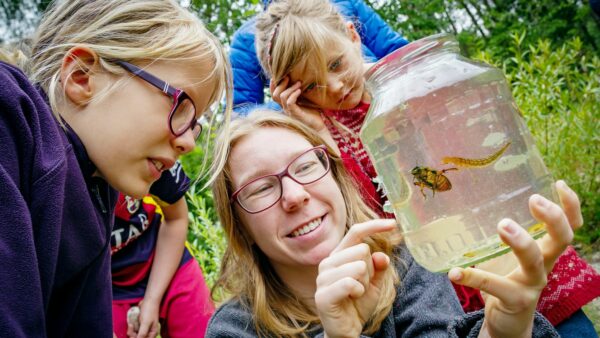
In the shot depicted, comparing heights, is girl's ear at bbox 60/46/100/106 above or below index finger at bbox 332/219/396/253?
above

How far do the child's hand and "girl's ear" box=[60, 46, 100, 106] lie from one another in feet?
3.14

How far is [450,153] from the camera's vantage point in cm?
99

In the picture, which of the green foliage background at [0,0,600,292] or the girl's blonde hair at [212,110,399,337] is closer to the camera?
the girl's blonde hair at [212,110,399,337]

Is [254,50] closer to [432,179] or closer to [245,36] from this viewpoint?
[245,36]

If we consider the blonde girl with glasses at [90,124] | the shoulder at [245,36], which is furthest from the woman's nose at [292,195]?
the shoulder at [245,36]

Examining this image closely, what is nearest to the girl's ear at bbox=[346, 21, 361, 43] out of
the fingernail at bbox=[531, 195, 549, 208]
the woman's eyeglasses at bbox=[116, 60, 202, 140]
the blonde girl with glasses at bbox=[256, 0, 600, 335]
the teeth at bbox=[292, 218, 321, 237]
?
the blonde girl with glasses at bbox=[256, 0, 600, 335]

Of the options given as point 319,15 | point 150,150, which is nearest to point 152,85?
point 150,150

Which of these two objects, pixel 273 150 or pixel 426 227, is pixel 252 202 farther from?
pixel 426 227

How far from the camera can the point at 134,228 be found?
225 cm

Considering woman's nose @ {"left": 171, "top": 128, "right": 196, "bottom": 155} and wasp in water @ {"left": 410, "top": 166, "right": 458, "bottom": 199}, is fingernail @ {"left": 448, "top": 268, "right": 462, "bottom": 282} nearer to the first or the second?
wasp in water @ {"left": 410, "top": 166, "right": 458, "bottom": 199}

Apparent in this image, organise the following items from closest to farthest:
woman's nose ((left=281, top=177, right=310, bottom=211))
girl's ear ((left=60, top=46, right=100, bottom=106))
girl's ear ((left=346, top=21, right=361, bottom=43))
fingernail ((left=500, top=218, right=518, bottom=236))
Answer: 1. fingernail ((left=500, top=218, right=518, bottom=236))
2. girl's ear ((left=60, top=46, right=100, bottom=106))
3. woman's nose ((left=281, top=177, right=310, bottom=211))
4. girl's ear ((left=346, top=21, right=361, bottom=43))

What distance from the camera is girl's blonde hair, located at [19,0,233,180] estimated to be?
1364 mm

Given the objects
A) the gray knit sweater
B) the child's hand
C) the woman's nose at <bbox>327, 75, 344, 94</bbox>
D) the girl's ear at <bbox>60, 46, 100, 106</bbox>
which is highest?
the girl's ear at <bbox>60, 46, 100, 106</bbox>

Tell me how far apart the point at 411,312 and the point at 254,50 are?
1776 mm
